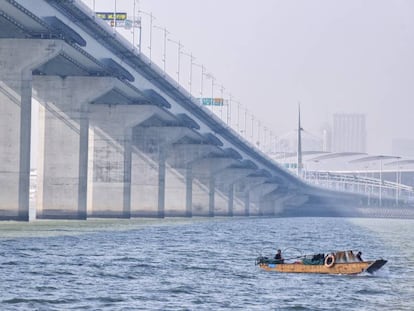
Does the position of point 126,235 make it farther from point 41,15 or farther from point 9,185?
point 41,15

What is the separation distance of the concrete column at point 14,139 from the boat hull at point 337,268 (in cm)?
3276

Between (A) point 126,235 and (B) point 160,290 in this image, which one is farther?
(A) point 126,235

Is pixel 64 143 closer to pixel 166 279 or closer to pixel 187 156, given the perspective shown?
pixel 166 279

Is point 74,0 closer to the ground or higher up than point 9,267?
higher up

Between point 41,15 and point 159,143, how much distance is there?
66.4m

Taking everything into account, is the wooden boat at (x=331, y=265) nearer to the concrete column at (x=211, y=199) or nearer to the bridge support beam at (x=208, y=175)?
the bridge support beam at (x=208, y=175)

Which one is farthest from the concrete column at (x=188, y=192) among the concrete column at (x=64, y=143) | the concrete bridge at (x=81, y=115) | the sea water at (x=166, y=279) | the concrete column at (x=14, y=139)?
the sea water at (x=166, y=279)

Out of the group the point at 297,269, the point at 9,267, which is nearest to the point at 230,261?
the point at 297,269

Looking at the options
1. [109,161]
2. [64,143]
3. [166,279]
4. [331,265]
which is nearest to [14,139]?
[64,143]

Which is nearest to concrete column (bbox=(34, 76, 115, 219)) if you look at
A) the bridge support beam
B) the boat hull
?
the boat hull

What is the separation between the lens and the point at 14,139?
89.9m

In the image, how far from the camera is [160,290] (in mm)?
49000

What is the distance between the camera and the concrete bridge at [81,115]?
89875mm

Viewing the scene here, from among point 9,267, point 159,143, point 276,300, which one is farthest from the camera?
point 159,143
